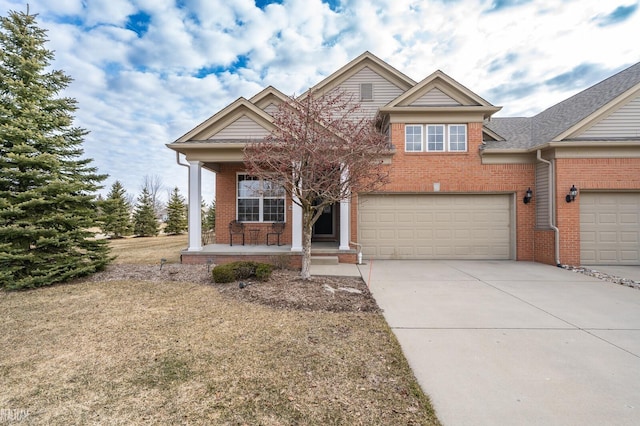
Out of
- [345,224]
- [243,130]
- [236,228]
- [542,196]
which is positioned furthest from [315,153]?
[542,196]

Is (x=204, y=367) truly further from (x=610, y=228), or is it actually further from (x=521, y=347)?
(x=610, y=228)

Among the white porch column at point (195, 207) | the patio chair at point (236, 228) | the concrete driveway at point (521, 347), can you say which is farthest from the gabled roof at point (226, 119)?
the concrete driveway at point (521, 347)

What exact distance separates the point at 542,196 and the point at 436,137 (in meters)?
4.15

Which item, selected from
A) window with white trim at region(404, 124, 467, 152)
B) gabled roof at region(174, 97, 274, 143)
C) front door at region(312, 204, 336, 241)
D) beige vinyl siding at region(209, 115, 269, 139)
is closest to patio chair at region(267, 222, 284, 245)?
front door at region(312, 204, 336, 241)

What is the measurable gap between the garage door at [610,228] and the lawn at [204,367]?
913 centimetres

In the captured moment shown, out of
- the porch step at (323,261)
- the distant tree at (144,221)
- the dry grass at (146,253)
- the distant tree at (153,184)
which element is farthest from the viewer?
the distant tree at (153,184)

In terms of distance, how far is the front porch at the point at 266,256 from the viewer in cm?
870

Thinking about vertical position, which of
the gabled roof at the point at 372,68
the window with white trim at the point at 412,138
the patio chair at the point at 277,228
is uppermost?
the gabled roof at the point at 372,68

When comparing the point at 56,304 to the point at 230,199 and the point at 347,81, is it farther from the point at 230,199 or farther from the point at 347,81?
the point at 347,81

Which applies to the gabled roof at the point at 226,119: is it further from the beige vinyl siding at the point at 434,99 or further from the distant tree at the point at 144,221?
the distant tree at the point at 144,221

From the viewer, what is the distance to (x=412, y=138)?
1019 centimetres

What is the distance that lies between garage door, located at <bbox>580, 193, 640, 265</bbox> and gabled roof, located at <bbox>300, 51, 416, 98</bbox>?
7.83 metres

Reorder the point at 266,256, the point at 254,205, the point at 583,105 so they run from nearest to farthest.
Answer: the point at 266,256 < the point at 583,105 < the point at 254,205

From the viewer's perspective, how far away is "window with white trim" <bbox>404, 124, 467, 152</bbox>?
398 inches
